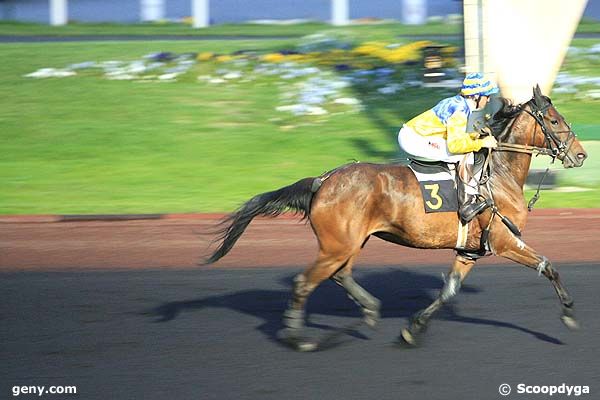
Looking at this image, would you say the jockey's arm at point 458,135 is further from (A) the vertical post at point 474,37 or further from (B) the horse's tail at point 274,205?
(A) the vertical post at point 474,37

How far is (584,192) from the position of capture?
14.2m

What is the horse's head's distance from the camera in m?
7.49

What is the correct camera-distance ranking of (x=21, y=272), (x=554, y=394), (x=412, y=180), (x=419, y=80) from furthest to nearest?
1. (x=419, y=80)
2. (x=21, y=272)
3. (x=412, y=180)
4. (x=554, y=394)

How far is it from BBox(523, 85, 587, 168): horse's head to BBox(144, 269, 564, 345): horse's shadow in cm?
140

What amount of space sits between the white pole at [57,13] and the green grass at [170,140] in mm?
7263

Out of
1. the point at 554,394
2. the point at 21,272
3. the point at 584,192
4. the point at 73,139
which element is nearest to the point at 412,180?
the point at 554,394

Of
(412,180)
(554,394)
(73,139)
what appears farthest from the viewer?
(73,139)

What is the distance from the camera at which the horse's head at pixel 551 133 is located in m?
7.49

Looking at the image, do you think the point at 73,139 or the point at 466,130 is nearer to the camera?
the point at 466,130

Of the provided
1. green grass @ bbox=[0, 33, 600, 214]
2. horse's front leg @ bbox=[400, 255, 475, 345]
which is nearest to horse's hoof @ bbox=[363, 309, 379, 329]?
horse's front leg @ bbox=[400, 255, 475, 345]

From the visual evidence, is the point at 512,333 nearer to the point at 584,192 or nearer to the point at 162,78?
the point at 584,192

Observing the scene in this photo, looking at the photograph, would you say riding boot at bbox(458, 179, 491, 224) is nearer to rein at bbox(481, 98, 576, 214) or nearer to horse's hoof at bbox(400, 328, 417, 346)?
rein at bbox(481, 98, 576, 214)

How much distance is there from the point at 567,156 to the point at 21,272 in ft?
18.5

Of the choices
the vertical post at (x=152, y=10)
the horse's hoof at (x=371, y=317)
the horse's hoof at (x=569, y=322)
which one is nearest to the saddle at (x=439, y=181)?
the horse's hoof at (x=371, y=317)
